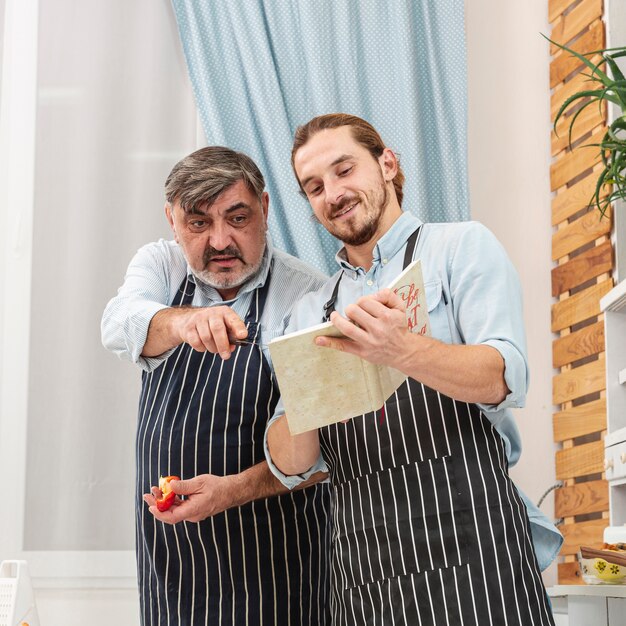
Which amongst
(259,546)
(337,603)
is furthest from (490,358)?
(259,546)

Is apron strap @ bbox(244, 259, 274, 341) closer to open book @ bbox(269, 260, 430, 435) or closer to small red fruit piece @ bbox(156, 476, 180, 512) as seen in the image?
small red fruit piece @ bbox(156, 476, 180, 512)

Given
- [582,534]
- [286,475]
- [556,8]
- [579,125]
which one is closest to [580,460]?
[582,534]

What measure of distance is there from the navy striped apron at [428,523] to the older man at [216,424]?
0.21 m

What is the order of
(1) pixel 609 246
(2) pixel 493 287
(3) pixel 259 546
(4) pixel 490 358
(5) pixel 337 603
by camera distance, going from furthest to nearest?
(1) pixel 609 246, (3) pixel 259 546, (5) pixel 337 603, (2) pixel 493 287, (4) pixel 490 358

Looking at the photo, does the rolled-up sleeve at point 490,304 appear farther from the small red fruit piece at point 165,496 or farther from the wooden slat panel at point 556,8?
the wooden slat panel at point 556,8

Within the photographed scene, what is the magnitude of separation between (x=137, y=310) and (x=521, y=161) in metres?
1.61

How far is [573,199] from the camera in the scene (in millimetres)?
2699

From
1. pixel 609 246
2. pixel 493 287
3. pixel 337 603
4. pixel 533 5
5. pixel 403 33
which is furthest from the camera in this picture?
pixel 533 5

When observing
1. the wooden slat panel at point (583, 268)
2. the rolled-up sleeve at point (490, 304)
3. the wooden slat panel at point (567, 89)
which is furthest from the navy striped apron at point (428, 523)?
the wooden slat panel at point (567, 89)

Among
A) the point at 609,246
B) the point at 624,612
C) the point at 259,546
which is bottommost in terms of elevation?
the point at 624,612

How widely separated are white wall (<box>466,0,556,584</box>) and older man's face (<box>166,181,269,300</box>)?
115 cm

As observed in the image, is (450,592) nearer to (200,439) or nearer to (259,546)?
(259,546)

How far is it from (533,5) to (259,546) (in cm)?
213

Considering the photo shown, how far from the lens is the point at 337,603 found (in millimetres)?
1552
